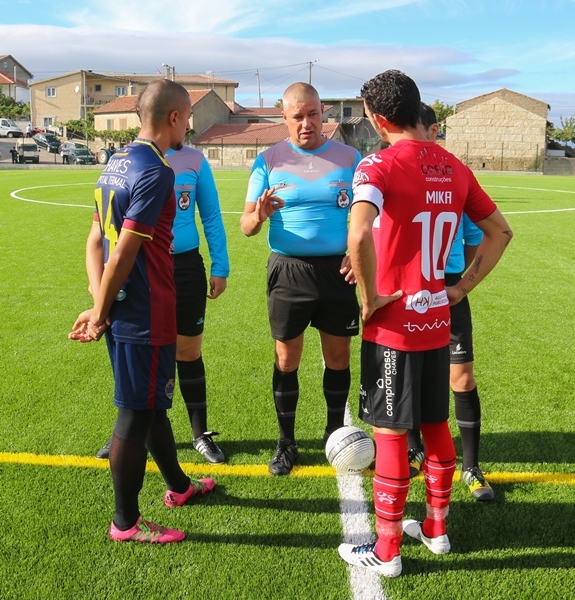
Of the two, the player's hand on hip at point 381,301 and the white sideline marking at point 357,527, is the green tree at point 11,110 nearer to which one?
the white sideline marking at point 357,527

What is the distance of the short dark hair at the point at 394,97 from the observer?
2.67 meters

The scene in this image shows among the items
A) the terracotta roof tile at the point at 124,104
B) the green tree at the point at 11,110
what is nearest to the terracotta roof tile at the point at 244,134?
the terracotta roof tile at the point at 124,104

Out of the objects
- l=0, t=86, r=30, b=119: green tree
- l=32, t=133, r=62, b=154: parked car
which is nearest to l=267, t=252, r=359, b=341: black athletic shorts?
l=32, t=133, r=62, b=154: parked car

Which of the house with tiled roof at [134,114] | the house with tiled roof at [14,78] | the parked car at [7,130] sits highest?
the house with tiled roof at [14,78]

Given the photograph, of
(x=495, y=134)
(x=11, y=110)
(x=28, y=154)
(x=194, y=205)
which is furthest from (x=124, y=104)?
(x=194, y=205)

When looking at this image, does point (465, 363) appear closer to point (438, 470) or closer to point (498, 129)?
point (438, 470)

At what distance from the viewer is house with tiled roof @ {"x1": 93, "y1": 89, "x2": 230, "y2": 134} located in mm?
65062

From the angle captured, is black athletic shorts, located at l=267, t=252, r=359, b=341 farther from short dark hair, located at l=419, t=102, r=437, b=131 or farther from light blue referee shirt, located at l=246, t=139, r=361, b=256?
short dark hair, located at l=419, t=102, r=437, b=131

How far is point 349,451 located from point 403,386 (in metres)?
0.49

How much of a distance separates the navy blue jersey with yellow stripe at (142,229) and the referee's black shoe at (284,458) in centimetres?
136

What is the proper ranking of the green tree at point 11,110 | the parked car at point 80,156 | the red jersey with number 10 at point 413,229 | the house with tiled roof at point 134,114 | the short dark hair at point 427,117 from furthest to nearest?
the green tree at point 11,110
the house with tiled roof at point 134,114
the parked car at point 80,156
the short dark hair at point 427,117
the red jersey with number 10 at point 413,229

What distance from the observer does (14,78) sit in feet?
327

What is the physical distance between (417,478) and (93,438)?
2264mm

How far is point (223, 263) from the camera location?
4.28 metres
